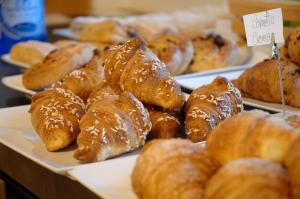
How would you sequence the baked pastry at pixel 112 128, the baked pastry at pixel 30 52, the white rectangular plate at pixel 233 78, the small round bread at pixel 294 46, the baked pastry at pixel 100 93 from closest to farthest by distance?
the baked pastry at pixel 112 128 < the baked pastry at pixel 100 93 < the white rectangular plate at pixel 233 78 < the small round bread at pixel 294 46 < the baked pastry at pixel 30 52

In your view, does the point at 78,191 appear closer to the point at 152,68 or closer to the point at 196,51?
the point at 152,68

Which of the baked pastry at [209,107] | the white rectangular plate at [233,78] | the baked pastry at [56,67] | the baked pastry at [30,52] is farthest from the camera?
the baked pastry at [30,52]

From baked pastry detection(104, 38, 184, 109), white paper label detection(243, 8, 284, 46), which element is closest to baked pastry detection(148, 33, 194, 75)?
baked pastry detection(104, 38, 184, 109)

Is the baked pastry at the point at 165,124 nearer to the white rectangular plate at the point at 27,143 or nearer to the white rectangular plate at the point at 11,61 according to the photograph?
the white rectangular plate at the point at 27,143

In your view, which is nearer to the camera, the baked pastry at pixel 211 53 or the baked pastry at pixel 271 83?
the baked pastry at pixel 271 83

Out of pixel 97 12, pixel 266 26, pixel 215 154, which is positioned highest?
pixel 266 26

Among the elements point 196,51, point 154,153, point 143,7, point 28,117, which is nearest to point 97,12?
point 143,7

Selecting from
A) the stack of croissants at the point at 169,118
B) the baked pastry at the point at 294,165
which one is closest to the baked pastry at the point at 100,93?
the stack of croissants at the point at 169,118
